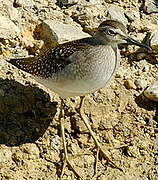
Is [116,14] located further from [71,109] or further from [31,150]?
[31,150]

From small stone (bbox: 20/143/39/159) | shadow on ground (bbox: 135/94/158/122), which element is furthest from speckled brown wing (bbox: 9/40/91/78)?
shadow on ground (bbox: 135/94/158/122)

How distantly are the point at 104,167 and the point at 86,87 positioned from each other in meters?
0.82

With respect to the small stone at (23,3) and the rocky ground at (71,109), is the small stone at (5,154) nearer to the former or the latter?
the rocky ground at (71,109)

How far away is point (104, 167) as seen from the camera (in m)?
4.71

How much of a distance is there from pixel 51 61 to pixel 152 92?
0.95 meters

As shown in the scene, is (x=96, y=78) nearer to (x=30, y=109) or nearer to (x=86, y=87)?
(x=86, y=87)

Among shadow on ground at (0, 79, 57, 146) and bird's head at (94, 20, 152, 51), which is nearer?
bird's head at (94, 20, 152, 51)

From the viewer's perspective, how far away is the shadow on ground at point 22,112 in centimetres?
470

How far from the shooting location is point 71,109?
490 cm

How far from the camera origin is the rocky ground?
4.65 meters

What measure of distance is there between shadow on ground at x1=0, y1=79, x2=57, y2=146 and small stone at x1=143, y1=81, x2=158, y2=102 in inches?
31.6

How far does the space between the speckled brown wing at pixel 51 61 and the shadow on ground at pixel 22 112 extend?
0.76 feet

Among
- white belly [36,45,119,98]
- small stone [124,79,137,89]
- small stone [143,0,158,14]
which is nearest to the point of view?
white belly [36,45,119,98]

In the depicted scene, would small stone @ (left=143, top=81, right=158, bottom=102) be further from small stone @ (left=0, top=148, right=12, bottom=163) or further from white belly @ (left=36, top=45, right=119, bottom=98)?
small stone @ (left=0, top=148, right=12, bottom=163)
